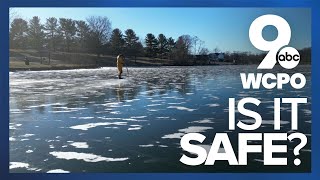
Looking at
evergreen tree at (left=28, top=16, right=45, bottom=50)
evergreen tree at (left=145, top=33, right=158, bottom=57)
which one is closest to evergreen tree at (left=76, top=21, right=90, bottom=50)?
evergreen tree at (left=28, top=16, right=45, bottom=50)

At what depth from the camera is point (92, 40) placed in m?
5.54

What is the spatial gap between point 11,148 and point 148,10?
2.25 meters

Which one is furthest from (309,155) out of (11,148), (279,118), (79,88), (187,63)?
(11,148)

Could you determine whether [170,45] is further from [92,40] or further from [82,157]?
[82,157]

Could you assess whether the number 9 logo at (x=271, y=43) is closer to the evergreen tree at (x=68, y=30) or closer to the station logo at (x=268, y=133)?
the station logo at (x=268, y=133)

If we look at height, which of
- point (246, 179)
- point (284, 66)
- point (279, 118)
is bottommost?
point (246, 179)

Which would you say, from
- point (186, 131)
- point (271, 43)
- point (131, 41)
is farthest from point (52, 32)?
point (271, 43)

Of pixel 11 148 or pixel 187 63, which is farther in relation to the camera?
pixel 187 63

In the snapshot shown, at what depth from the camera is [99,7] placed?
5098 millimetres

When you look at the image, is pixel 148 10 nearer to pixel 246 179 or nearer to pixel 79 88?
pixel 79 88

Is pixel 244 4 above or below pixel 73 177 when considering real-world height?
above

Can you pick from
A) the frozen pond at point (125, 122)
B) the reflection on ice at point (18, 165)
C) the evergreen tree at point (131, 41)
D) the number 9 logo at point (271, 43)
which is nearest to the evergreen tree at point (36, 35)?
the frozen pond at point (125, 122)

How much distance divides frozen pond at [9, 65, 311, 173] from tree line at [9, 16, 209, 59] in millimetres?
319

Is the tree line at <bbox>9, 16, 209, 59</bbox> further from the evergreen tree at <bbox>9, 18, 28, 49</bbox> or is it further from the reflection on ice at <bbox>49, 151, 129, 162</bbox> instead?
the reflection on ice at <bbox>49, 151, 129, 162</bbox>
